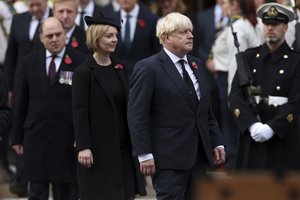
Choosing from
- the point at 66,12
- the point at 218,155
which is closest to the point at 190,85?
the point at 218,155

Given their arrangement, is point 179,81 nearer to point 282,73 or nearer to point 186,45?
point 186,45

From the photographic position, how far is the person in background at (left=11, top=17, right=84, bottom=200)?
746 centimetres

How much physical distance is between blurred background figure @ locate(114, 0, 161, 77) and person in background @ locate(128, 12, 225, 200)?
367cm

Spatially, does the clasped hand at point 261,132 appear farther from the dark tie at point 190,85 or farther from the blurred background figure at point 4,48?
the blurred background figure at point 4,48

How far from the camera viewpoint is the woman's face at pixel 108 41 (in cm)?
660

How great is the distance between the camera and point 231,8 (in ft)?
32.6

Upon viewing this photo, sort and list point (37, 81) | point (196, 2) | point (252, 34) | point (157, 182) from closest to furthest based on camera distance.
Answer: point (157, 182) < point (37, 81) < point (252, 34) < point (196, 2)

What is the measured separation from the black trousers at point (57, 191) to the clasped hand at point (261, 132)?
1625mm

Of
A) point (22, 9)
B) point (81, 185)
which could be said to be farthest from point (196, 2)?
point (81, 185)

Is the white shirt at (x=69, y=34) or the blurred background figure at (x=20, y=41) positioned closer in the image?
the white shirt at (x=69, y=34)

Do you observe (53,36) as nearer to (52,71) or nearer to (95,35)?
(52,71)

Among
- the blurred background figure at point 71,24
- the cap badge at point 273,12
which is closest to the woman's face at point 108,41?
the cap badge at point 273,12

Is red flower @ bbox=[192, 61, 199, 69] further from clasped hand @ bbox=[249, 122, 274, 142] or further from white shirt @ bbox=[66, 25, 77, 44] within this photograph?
white shirt @ bbox=[66, 25, 77, 44]

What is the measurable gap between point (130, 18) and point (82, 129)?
372 cm
